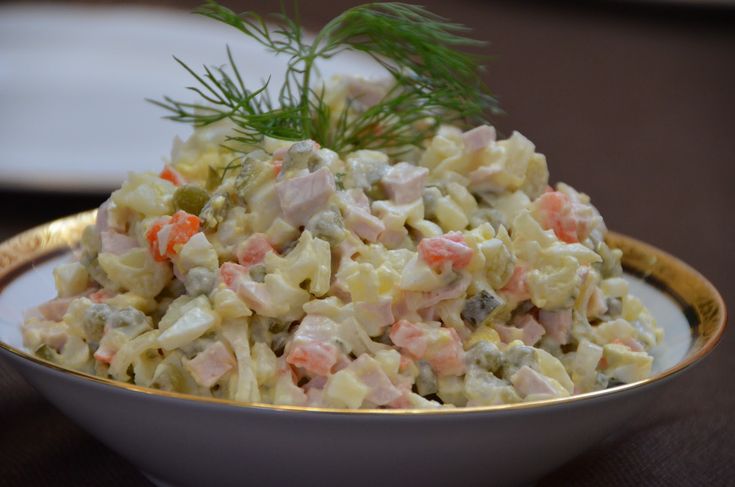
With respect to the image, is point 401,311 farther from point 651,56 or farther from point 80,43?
point 651,56

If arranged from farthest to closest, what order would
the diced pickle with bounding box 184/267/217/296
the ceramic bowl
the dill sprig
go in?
the dill sprig < the diced pickle with bounding box 184/267/217/296 < the ceramic bowl

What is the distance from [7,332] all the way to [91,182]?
102 cm

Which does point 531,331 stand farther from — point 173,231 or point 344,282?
point 173,231

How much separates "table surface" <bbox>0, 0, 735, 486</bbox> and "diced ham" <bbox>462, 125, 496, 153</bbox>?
0.47 m

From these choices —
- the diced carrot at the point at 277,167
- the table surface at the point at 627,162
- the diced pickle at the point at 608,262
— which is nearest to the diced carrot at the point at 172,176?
the diced carrot at the point at 277,167

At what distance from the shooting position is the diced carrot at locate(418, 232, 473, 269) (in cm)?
135

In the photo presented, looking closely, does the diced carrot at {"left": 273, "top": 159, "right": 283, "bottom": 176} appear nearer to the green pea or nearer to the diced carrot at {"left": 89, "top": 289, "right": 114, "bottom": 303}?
the green pea

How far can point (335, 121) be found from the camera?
5.82ft

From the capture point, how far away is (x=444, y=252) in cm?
135

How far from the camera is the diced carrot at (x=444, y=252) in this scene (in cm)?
135

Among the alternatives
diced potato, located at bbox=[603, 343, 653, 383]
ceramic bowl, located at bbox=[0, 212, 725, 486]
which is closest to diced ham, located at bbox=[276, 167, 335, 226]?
ceramic bowl, located at bbox=[0, 212, 725, 486]

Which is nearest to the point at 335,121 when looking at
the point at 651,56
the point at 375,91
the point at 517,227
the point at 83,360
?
the point at 375,91

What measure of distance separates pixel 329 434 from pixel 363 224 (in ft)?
1.16

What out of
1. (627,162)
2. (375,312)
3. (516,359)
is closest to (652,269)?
(516,359)
